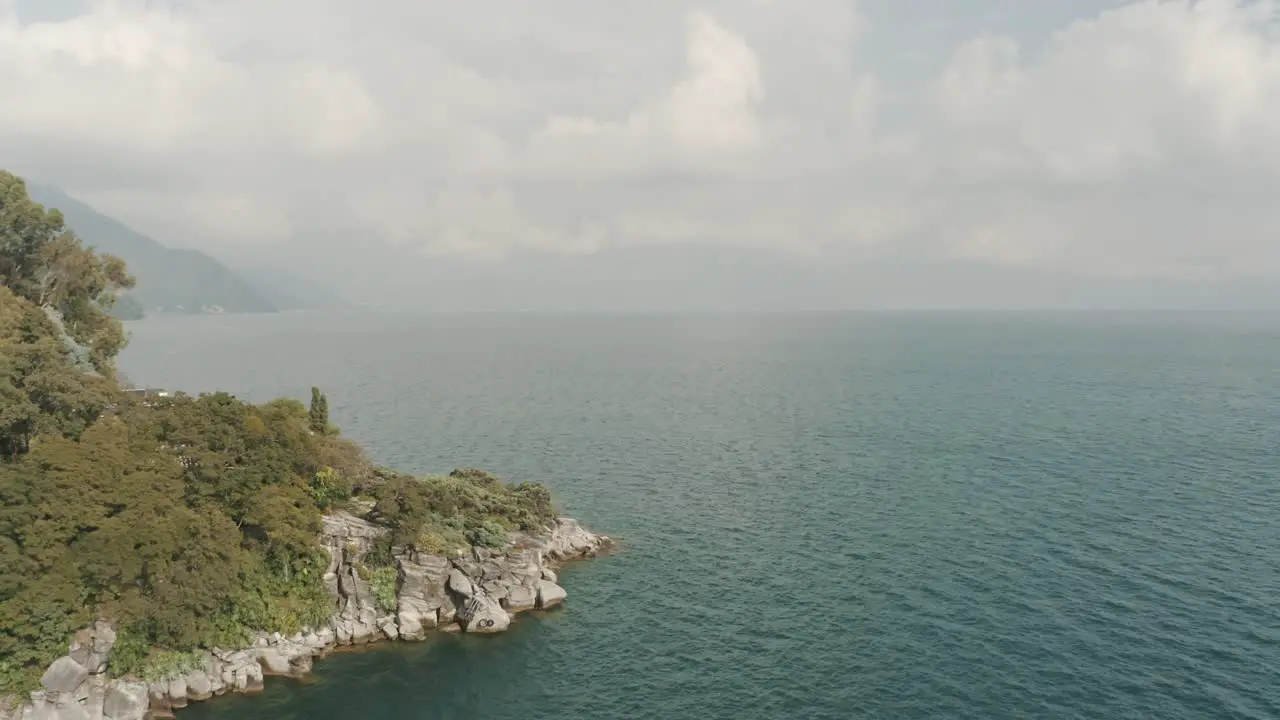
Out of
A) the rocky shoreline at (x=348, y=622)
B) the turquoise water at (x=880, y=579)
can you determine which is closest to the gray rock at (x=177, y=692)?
the rocky shoreline at (x=348, y=622)

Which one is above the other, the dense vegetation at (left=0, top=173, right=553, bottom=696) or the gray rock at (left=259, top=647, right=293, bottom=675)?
the dense vegetation at (left=0, top=173, right=553, bottom=696)

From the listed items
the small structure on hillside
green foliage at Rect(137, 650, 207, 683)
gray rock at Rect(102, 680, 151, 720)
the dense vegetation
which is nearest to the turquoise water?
gray rock at Rect(102, 680, 151, 720)

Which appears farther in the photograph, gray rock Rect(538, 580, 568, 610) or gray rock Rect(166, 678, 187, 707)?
gray rock Rect(538, 580, 568, 610)

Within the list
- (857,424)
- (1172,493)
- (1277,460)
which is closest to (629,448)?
(857,424)

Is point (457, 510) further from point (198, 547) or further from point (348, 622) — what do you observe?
point (198, 547)

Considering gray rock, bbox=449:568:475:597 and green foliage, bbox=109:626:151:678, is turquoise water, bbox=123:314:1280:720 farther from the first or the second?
green foliage, bbox=109:626:151:678

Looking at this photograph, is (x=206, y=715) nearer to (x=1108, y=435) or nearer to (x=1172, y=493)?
(x=1172, y=493)

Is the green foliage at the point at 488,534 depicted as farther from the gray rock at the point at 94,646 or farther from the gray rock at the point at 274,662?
the gray rock at the point at 94,646
